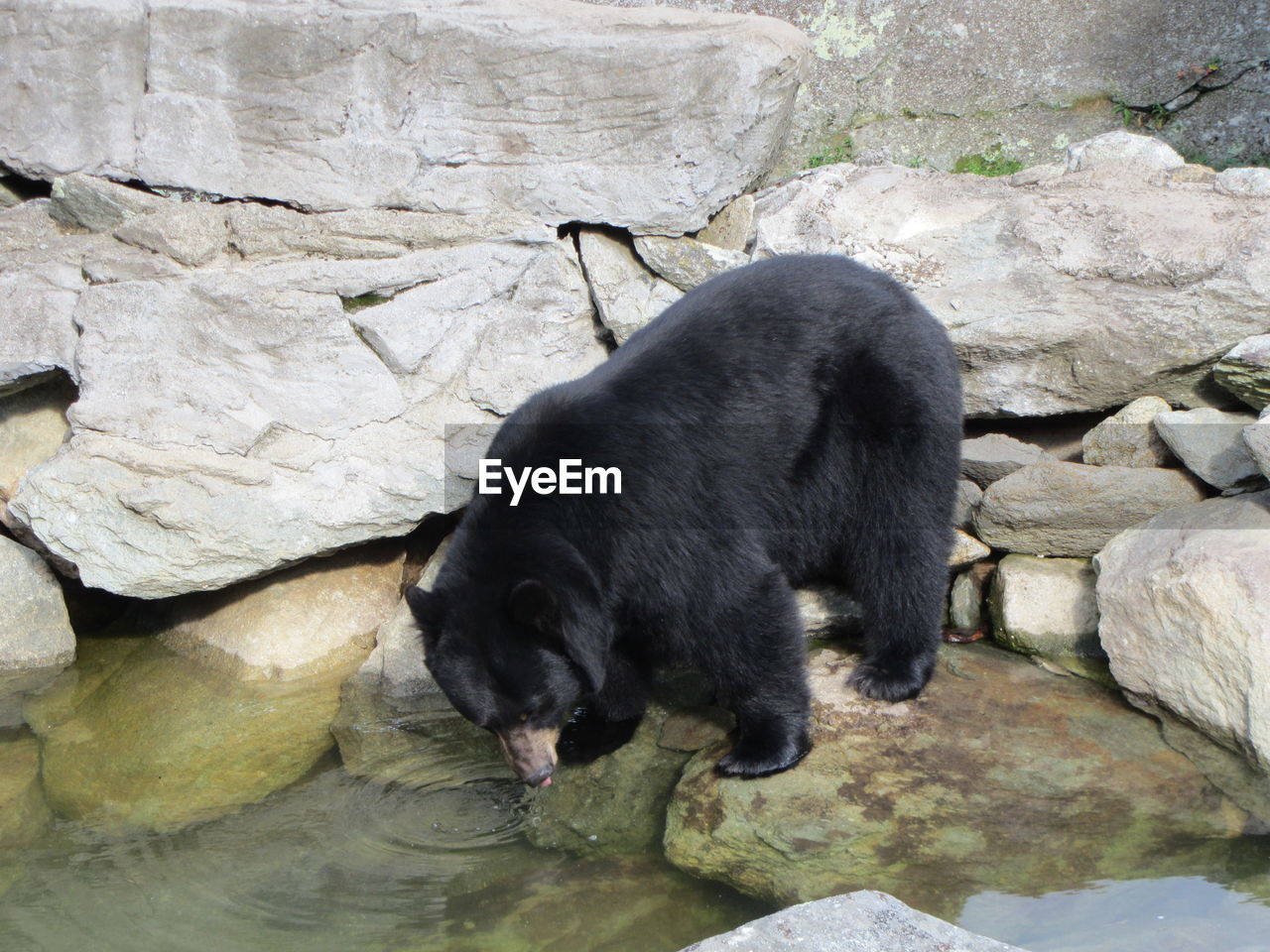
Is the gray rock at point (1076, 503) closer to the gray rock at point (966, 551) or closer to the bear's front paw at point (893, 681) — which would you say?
the gray rock at point (966, 551)

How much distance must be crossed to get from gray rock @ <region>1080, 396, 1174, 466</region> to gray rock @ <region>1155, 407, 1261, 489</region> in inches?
4.0

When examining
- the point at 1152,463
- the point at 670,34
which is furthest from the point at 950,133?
the point at 1152,463

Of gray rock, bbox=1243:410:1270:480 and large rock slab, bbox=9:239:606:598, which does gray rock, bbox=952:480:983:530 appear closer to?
gray rock, bbox=1243:410:1270:480

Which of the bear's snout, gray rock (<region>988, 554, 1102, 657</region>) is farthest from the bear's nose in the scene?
gray rock (<region>988, 554, 1102, 657</region>)

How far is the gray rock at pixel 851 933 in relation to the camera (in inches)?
107

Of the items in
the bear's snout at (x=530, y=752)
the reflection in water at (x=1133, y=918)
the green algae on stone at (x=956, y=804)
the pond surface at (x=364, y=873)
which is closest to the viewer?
the reflection in water at (x=1133, y=918)

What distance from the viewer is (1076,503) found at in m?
5.07

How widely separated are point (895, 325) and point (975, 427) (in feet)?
6.10

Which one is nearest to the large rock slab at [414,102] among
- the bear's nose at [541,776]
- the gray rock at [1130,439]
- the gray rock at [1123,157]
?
the gray rock at [1123,157]

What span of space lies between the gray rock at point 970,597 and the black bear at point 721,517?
72 centimetres

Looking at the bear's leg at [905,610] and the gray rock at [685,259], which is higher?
the gray rock at [685,259]

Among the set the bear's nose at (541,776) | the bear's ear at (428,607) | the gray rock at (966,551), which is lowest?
the bear's nose at (541,776)

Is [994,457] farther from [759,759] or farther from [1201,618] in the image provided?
[759,759]

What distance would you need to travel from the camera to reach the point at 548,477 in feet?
13.1
